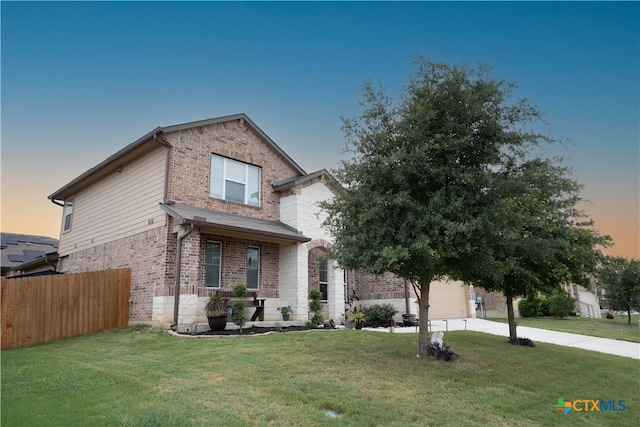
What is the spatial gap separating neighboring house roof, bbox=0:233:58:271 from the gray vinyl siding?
34.8 feet

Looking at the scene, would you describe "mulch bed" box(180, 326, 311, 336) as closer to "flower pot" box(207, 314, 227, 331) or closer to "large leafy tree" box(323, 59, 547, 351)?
"flower pot" box(207, 314, 227, 331)

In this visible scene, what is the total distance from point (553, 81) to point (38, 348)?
1701 cm

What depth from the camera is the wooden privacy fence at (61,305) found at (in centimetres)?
1108

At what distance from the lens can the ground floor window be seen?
1390cm

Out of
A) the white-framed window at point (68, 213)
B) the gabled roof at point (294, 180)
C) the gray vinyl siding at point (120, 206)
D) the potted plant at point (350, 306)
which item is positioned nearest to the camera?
the gray vinyl siding at point (120, 206)

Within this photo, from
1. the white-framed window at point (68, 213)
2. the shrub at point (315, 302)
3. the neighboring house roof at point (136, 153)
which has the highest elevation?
the neighboring house roof at point (136, 153)

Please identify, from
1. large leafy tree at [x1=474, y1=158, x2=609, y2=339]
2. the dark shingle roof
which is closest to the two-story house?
large leafy tree at [x1=474, y1=158, x2=609, y2=339]

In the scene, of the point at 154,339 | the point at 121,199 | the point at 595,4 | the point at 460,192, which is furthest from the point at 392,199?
the point at 121,199

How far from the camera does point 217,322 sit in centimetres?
1240

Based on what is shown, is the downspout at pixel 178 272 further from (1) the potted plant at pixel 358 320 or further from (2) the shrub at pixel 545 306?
(2) the shrub at pixel 545 306

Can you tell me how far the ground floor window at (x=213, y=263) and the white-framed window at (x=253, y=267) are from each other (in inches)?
49.3

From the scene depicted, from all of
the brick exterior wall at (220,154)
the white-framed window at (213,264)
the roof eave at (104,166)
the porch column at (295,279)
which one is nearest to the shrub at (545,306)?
the porch column at (295,279)

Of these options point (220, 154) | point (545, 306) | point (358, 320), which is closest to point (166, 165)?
point (220, 154)

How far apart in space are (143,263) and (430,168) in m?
9.98
